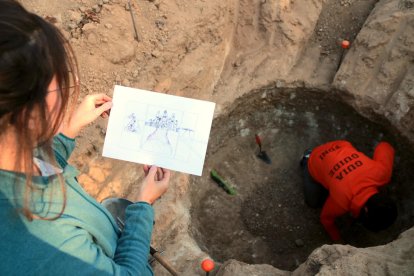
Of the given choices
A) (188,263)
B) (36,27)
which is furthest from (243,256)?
(36,27)

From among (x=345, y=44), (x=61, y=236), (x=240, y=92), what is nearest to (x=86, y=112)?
(x=61, y=236)

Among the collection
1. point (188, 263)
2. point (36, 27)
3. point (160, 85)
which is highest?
point (36, 27)

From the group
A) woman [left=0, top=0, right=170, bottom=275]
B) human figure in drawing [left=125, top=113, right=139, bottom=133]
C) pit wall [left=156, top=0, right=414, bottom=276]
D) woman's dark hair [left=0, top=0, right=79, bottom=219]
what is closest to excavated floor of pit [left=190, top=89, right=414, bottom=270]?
pit wall [left=156, top=0, right=414, bottom=276]

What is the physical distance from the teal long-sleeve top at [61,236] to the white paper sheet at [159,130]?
0.59 meters

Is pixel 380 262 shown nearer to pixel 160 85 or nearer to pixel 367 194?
pixel 367 194

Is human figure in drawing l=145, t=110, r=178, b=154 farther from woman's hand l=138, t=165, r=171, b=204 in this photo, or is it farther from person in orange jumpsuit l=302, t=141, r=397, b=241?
person in orange jumpsuit l=302, t=141, r=397, b=241

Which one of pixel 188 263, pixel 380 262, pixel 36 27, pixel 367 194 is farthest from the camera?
pixel 367 194

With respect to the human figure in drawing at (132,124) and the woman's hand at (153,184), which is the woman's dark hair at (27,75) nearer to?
the woman's hand at (153,184)

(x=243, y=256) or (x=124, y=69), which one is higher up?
(x=124, y=69)

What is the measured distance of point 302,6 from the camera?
12.5 ft

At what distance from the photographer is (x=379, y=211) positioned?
9.97 feet

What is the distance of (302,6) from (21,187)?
3.44m

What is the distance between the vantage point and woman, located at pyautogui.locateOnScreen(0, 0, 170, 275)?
3.39 ft

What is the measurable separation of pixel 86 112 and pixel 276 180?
8.50 ft
